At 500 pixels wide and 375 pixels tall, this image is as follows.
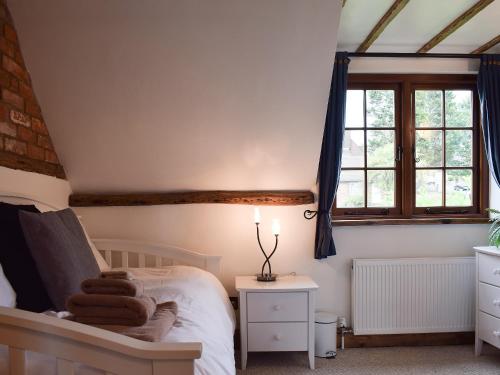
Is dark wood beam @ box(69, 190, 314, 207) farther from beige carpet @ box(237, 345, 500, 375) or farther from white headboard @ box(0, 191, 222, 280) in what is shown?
beige carpet @ box(237, 345, 500, 375)

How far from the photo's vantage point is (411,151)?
3123 millimetres

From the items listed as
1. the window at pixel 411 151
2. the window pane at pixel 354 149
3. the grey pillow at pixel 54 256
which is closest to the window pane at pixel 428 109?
the window at pixel 411 151

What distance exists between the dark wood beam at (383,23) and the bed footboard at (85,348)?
212 cm

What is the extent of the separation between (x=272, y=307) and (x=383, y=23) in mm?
1836

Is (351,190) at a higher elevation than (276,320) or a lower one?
higher

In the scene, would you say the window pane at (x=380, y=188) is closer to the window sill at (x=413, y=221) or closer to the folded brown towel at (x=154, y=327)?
the window sill at (x=413, y=221)

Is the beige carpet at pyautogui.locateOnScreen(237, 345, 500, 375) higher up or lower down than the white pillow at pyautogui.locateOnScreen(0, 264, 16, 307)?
lower down

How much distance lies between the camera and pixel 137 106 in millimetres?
2539

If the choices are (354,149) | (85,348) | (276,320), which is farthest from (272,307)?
(85,348)

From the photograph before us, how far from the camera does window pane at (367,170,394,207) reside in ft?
10.3

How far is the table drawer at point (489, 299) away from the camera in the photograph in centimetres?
264

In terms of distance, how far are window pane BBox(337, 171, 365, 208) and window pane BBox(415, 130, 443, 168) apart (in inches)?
18.0

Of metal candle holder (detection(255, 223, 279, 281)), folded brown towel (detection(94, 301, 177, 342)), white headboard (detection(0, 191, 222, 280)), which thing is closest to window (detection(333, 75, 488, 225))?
metal candle holder (detection(255, 223, 279, 281))

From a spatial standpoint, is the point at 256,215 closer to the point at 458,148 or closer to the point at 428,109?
the point at 428,109
